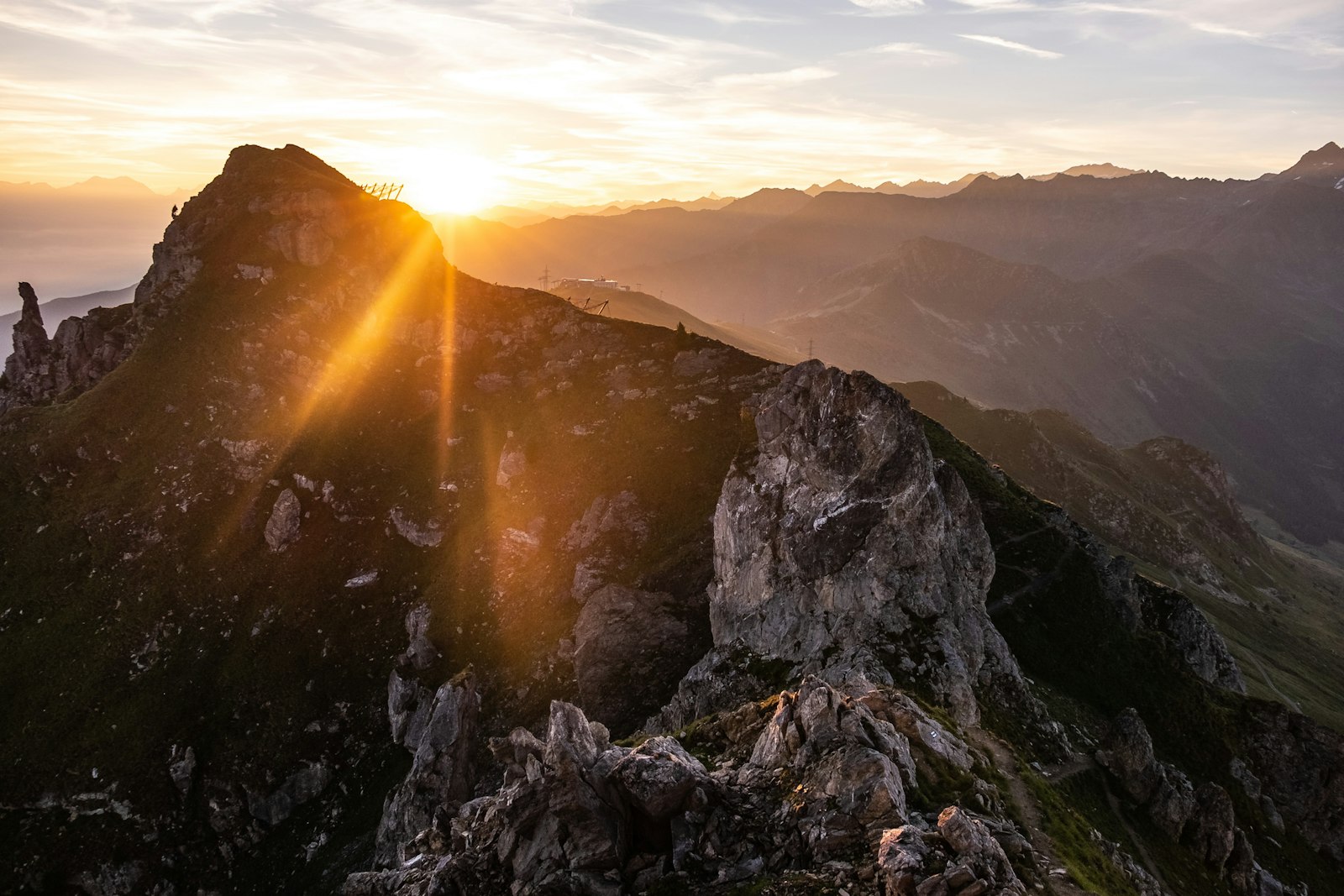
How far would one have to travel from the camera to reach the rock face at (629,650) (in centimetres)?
6894

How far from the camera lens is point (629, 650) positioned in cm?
7188

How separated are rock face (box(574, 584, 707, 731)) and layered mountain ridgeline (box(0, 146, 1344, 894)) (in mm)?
363

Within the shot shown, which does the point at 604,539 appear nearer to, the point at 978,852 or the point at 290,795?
the point at 290,795

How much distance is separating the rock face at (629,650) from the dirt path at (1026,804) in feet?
96.1

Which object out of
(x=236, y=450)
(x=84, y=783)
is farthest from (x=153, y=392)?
(x=84, y=783)

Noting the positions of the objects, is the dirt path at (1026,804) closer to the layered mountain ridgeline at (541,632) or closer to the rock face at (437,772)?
the layered mountain ridgeline at (541,632)

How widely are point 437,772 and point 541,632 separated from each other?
17577 millimetres

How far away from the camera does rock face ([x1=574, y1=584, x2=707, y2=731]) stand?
68.9m

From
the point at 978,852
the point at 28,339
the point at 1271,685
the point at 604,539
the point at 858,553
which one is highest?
the point at 28,339

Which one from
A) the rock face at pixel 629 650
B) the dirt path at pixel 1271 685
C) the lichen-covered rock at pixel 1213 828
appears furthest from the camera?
the dirt path at pixel 1271 685

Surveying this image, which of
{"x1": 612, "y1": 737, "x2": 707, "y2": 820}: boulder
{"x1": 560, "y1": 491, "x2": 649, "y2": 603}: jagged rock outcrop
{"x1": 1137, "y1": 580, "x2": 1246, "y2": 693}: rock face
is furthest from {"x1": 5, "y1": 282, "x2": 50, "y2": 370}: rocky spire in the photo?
{"x1": 1137, "y1": 580, "x2": 1246, "y2": 693}: rock face

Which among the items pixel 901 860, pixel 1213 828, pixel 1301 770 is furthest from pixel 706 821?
pixel 1301 770

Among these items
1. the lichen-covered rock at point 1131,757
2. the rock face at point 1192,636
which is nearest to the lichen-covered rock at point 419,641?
the lichen-covered rock at point 1131,757

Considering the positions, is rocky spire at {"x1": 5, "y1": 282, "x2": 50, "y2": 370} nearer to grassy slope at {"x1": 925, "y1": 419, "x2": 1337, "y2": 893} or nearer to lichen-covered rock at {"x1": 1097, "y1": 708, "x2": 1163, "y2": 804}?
grassy slope at {"x1": 925, "y1": 419, "x2": 1337, "y2": 893}
